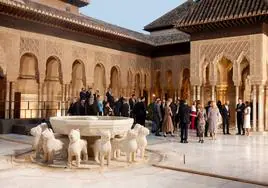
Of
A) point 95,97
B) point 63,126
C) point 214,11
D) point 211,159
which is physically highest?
point 214,11

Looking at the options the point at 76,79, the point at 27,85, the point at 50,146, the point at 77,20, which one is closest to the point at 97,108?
the point at 77,20

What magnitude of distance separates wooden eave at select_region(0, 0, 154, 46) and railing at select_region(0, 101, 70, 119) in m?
3.59

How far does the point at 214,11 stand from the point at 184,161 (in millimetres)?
10420

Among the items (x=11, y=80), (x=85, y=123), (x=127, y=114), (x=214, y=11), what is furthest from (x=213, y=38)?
(x=85, y=123)

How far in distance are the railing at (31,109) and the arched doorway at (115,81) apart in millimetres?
3169

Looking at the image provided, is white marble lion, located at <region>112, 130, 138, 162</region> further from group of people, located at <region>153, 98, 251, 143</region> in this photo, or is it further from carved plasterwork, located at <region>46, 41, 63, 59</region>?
carved plasterwork, located at <region>46, 41, 63, 59</region>

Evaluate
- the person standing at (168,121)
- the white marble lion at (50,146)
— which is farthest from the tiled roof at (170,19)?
the white marble lion at (50,146)

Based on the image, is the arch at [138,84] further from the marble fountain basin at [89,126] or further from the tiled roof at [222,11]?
the marble fountain basin at [89,126]

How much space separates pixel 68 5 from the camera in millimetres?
23141

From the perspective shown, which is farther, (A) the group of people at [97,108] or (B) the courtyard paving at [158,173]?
(A) the group of people at [97,108]

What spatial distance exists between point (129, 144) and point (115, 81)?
13.8m

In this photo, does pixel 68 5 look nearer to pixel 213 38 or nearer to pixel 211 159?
pixel 213 38

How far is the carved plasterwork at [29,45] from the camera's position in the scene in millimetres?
13969

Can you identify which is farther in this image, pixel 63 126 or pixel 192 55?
pixel 192 55
